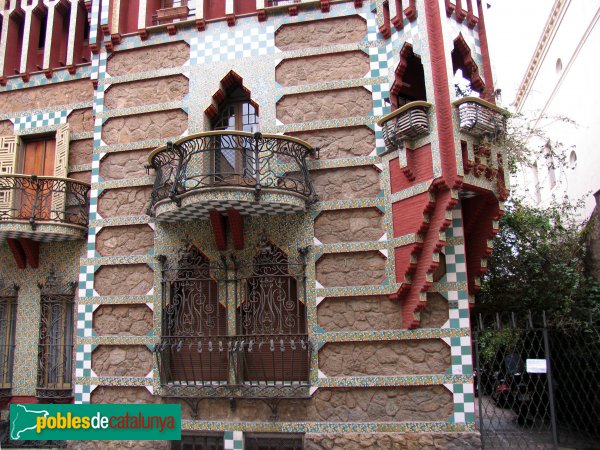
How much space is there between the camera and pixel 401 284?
334 inches

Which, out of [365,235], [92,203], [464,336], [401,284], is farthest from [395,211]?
[92,203]

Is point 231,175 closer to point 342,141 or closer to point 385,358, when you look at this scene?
point 342,141

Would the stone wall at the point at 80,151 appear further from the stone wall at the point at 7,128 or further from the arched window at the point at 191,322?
the arched window at the point at 191,322

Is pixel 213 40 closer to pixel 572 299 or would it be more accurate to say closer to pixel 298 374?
pixel 298 374

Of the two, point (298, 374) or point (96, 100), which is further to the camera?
point (96, 100)

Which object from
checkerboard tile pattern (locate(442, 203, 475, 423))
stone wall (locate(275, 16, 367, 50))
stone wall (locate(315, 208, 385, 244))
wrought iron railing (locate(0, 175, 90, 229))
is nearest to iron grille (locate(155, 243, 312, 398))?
stone wall (locate(315, 208, 385, 244))

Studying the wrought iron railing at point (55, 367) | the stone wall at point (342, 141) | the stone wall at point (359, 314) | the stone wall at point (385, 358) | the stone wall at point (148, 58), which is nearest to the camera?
the stone wall at point (385, 358)

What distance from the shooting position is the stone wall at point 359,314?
28.5ft

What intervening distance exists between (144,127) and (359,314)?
5.26 metres

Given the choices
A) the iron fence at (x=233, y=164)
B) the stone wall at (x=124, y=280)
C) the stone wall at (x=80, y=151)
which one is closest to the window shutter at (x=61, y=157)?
the stone wall at (x=80, y=151)

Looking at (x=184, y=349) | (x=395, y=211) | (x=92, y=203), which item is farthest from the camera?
(x=92, y=203)

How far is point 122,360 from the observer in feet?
31.6

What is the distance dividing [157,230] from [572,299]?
7767mm

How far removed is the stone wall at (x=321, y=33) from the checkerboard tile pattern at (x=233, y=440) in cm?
667
